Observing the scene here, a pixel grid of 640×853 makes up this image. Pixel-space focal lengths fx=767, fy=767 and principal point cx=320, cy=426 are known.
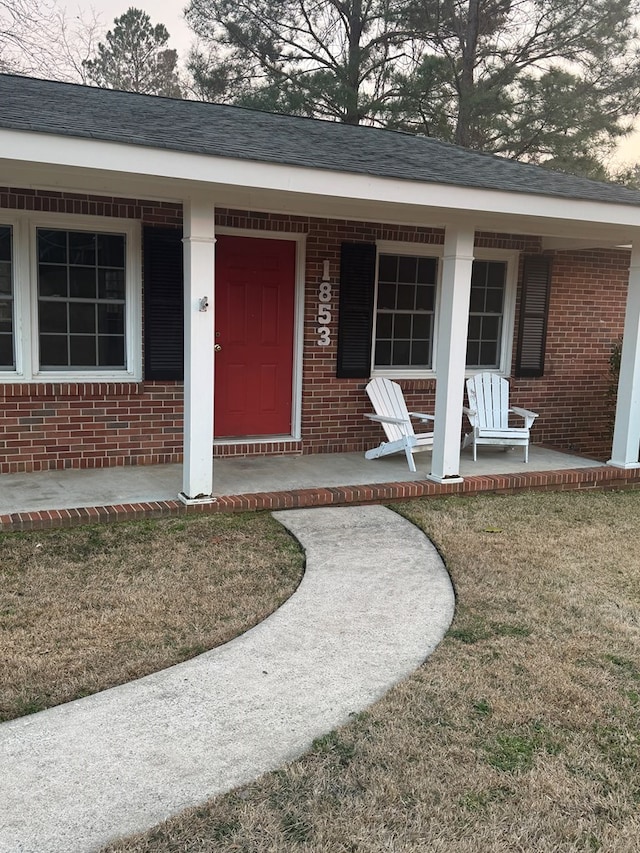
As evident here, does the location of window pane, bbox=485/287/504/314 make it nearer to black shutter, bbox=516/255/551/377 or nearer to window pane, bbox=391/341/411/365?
black shutter, bbox=516/255/551/377

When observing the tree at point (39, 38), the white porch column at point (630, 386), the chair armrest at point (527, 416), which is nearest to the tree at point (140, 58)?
the tree at point (39, 38)

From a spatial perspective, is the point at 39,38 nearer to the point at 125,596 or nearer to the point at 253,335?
the point at 253,335

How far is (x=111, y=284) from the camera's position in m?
6.58

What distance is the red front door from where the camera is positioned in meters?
7.07

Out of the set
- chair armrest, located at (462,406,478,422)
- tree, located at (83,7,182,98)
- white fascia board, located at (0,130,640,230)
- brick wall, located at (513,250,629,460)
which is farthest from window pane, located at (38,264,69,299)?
tree, located at (83,7,182,98)

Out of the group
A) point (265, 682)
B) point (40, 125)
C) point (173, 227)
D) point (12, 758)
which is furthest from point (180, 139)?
point (12, 758)

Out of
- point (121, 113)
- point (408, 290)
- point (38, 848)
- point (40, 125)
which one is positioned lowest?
point (38, 848)

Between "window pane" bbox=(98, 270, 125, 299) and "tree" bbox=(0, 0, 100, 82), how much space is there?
32.5ft

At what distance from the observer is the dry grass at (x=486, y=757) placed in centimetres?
238

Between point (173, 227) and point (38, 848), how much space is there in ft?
17.4

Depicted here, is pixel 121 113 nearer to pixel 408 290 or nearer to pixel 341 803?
pixel 408 290

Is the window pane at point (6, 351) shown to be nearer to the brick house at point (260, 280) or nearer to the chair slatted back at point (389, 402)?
the brick house at point (260, 280)

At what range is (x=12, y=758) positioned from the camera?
2.67 metres

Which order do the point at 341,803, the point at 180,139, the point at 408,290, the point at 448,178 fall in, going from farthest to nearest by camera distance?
the point at 408,290, the point at 448,178, the point at 180,139, the point at 341,803
